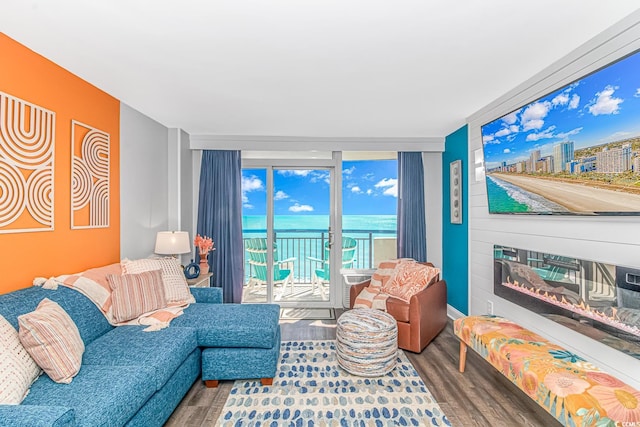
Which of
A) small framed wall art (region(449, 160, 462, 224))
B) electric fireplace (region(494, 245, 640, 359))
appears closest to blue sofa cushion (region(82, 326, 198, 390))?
electric fireplace (region(494, 245, 640, 359))

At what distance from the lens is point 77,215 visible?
8.53 feet

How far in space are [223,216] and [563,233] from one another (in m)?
3.77

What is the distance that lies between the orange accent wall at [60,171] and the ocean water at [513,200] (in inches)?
140

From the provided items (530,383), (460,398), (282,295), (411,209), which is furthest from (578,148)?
(282,295)

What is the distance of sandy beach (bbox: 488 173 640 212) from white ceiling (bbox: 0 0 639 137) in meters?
0.88

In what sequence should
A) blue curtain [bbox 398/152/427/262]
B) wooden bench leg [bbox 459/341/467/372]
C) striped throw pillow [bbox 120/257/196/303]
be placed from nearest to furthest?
wooden bench leg [bbox 459/341/467/372], striped throw pillow [bbox 120/257/196/303], blue curtain [bbox 398/152/427/262]

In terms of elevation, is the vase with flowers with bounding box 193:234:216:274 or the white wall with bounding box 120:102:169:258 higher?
the white wall with bounding box 120:102:169:258

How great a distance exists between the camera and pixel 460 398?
7.91ft

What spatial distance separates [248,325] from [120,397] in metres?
1.07

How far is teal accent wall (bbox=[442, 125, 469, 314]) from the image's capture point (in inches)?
153

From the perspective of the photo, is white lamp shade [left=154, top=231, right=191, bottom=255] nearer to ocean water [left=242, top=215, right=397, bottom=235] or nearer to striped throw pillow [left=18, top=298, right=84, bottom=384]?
ocean water [left=242, top=215, right=397, bottom=235]

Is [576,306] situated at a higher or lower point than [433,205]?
lower

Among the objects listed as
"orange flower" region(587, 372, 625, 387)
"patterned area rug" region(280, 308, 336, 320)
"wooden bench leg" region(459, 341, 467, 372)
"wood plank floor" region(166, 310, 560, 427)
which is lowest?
"wood plank floor" region(166, 310, 560, 427)

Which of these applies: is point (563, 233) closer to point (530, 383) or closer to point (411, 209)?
point (530, 383)
